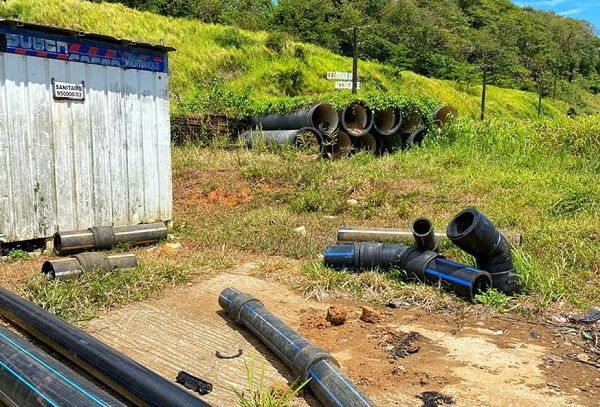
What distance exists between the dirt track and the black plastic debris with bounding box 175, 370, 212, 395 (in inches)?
1.6

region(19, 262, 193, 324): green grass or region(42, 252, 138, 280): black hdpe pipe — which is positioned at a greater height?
region(42, 252, 138, 280): black hdpe pipe

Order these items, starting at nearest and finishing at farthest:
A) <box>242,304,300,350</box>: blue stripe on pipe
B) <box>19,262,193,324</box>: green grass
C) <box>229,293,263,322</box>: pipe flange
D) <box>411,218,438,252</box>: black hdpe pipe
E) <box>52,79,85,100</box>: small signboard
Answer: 1. <box>242,304,300,350</box>: blue stripe on pipe
2. <box>229,293,263,322</box>: pipe flange
3. <box>19,262,193,324</box>: green grass
4. <box>411,218,438,252</box>: black hdpe pipe
5. <box>52,79,85,100</box>: small signboard

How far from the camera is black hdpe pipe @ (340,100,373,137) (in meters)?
11.8

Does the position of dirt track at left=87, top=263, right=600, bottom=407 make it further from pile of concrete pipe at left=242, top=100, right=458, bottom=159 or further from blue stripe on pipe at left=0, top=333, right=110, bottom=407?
pile of concrete pipe at left=242, top=100, right=458, bottom=159

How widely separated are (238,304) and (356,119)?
32.6 ft

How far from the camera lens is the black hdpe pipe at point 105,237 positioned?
5.04m

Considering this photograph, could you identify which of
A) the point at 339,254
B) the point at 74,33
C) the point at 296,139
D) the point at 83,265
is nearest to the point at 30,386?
the point at 83,265

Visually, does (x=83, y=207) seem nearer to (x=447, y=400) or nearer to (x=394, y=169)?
(x=447, y=400)

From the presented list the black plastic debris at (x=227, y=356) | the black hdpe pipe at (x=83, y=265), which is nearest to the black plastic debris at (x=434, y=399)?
the black plastic debris at (x=227, y=356)

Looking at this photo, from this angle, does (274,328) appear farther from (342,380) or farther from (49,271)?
(49,271)

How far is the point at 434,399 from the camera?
8.32 feet

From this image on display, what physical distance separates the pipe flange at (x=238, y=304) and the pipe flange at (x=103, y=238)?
2.35m

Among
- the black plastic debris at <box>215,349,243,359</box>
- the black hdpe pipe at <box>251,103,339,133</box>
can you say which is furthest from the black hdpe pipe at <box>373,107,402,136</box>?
the black plastic debris at <box>215,349,243,359</box>

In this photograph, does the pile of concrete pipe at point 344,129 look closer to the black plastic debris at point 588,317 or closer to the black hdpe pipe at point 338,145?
the black hdpe pipe at point 338,145
